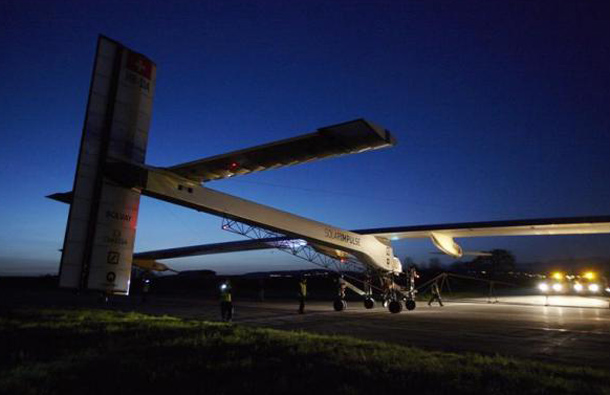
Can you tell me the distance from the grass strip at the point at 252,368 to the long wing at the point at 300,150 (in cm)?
386

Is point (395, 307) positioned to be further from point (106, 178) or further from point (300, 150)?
point (106, 178)

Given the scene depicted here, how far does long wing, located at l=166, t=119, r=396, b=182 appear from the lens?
8180mm

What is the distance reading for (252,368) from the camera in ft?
22.7

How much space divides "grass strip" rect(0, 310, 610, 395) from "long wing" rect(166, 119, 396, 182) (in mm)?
3860

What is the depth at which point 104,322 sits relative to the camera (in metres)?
12.9

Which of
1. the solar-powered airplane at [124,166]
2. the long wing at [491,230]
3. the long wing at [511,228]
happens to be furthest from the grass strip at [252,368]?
the long wing at [511,228]

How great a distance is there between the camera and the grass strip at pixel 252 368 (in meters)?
5.78

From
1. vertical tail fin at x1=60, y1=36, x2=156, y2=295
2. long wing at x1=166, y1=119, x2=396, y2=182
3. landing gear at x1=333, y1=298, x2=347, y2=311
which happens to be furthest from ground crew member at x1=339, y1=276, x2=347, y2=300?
vertical tail fin at x1=60, y1=36, x2=156, y2=295

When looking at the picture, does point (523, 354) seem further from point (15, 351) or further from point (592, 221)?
point (15, 351)

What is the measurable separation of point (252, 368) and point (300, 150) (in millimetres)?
4283

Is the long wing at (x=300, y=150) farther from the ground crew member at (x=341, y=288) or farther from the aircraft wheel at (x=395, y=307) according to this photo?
the ground crew member at (x=341, y=288)

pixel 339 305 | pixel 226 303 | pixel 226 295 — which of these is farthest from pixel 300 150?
pixel 339 305

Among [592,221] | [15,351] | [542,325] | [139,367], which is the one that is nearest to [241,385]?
[139,367]

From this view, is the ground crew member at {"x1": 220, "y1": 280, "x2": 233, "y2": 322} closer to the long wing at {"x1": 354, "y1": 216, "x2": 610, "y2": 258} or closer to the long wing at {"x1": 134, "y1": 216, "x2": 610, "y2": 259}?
the long wing at {"x1": 134, "y1": 216, "x2": 610, "y2": 259}
